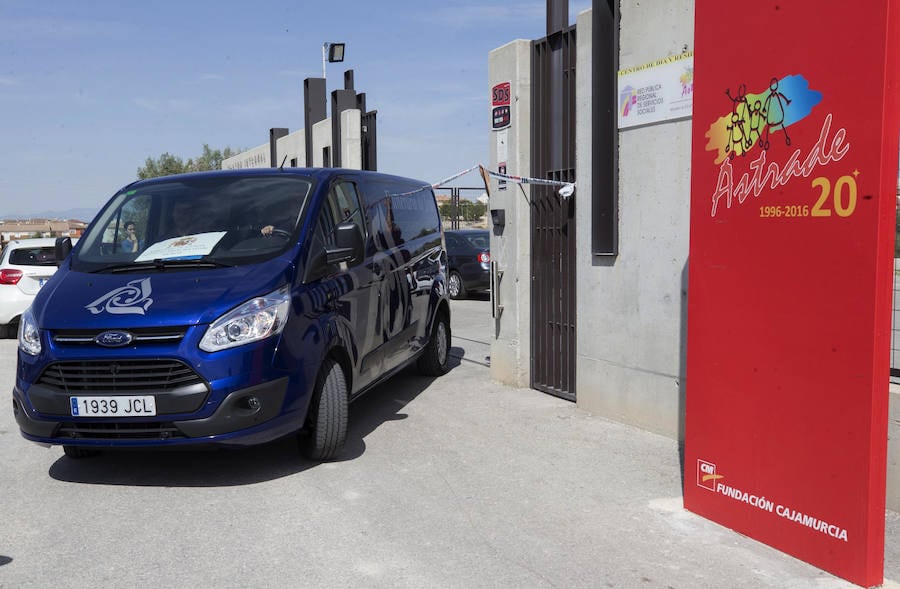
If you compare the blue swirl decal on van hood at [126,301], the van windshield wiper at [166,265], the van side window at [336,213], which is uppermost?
the van side window at [336,213]

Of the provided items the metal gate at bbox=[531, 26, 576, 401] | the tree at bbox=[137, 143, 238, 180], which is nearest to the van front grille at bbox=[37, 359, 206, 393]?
the metal gate at bbox=[531, 26, 576, 401]

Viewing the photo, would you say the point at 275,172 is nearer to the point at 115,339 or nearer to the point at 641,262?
the point at 115,339

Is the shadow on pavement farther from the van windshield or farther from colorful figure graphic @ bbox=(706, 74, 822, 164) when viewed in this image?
colorful figure graphic @ bbox=(706, 74, 822, 164)

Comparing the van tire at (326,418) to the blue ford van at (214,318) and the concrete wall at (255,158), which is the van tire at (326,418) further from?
the concrete wall at (255,158)

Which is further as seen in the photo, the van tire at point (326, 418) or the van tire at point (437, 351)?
the van tire at point (437, 351)

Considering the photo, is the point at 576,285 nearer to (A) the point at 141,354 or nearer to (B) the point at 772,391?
(B) the point at 772,391

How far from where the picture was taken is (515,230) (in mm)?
7848

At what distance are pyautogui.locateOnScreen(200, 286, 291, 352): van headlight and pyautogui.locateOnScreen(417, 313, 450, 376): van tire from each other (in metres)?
3.47

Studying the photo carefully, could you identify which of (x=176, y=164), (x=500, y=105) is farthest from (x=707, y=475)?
(x=176, y=164)

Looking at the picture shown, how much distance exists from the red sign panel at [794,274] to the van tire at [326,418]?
225 cm

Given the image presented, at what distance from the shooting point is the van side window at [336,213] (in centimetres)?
573

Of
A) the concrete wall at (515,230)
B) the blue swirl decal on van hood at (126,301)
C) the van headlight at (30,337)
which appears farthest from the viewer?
the concrete wall at (515,230)

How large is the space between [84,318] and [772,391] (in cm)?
383

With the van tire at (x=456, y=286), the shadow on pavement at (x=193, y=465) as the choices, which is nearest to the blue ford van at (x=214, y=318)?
the shadow on pavement at (x=193, y=465)
